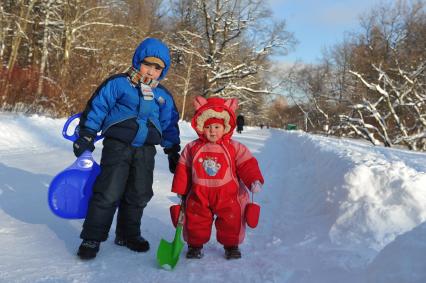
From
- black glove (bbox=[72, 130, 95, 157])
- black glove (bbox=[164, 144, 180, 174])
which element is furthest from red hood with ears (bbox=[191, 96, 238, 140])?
black glove (bbox=[72, 130, 95, 157])

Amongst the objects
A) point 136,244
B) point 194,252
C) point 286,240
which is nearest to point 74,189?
point 136,244

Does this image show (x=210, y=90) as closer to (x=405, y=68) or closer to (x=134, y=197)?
(x=405, y=68)

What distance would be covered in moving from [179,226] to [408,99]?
20.3m

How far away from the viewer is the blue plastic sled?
2.88 m

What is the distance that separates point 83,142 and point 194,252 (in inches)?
44.5

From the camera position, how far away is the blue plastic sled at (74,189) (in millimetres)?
2883

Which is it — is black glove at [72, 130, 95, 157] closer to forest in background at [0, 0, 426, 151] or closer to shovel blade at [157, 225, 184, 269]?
shovel blade at [157, 225, 184, 269]

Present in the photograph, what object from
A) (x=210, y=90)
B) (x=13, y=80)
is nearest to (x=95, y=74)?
(x=13, y=80)

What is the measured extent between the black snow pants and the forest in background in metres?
10.5

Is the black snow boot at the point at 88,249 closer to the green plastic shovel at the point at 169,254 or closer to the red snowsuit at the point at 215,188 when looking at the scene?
the green plastic shovel at the point at 169,254

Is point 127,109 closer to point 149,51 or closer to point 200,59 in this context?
point 149,51

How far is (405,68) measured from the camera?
72.6 ft

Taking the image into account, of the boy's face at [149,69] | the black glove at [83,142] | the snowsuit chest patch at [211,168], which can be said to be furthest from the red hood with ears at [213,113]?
the black glove at [83,142]

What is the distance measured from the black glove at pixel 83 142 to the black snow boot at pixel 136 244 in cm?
79
